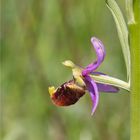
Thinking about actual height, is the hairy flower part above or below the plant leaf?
below

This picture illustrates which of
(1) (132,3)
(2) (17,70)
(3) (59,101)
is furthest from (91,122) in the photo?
(1) (132,3)

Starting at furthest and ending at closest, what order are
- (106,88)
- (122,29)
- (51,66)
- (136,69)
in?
(51,66), (106,88), (122,29), (136,69)

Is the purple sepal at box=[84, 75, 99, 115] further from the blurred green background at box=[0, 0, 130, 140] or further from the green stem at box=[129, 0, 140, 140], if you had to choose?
the blurred green background at box=[0, 0, 130, 140]

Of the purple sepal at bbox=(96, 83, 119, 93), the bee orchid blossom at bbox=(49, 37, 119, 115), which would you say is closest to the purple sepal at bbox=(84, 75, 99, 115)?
the bee orchid blossom at bbox=(49, 37, 119, 115)

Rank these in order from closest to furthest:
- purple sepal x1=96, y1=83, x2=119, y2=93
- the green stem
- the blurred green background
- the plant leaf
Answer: the green stem → the plant leaf → purple sepal x1=96, y1=83, x2=119, y2=93 → the blurred green background

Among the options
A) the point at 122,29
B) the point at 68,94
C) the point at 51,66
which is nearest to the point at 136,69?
the point at 122,29

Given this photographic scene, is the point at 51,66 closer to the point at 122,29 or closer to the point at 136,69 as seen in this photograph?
the point at 122,29
